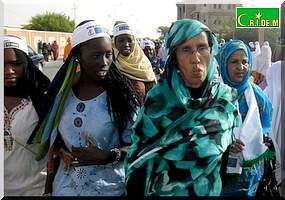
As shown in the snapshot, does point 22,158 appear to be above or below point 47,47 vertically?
below

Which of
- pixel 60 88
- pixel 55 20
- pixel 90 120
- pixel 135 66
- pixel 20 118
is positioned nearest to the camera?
pixel 90 120

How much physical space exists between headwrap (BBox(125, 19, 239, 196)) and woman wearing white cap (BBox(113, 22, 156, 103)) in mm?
1524

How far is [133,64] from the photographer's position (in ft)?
13.2

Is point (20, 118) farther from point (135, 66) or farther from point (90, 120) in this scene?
point (135, 66)

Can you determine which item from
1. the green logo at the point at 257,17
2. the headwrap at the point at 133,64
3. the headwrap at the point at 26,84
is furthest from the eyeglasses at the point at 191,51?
the headwrap at the point at 133,64

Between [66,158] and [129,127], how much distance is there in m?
0.37

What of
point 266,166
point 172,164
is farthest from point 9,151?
point 266,166

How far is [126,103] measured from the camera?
2287 mm

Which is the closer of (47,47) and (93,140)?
(93,140)

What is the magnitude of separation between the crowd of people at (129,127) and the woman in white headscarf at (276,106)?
14 centimetres

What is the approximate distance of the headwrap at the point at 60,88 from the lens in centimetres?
226

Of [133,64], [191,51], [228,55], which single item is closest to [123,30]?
[133,64]

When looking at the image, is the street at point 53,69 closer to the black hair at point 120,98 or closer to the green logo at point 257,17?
the black hair at point 120,98

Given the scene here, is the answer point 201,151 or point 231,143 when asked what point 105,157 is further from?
point 231,143
